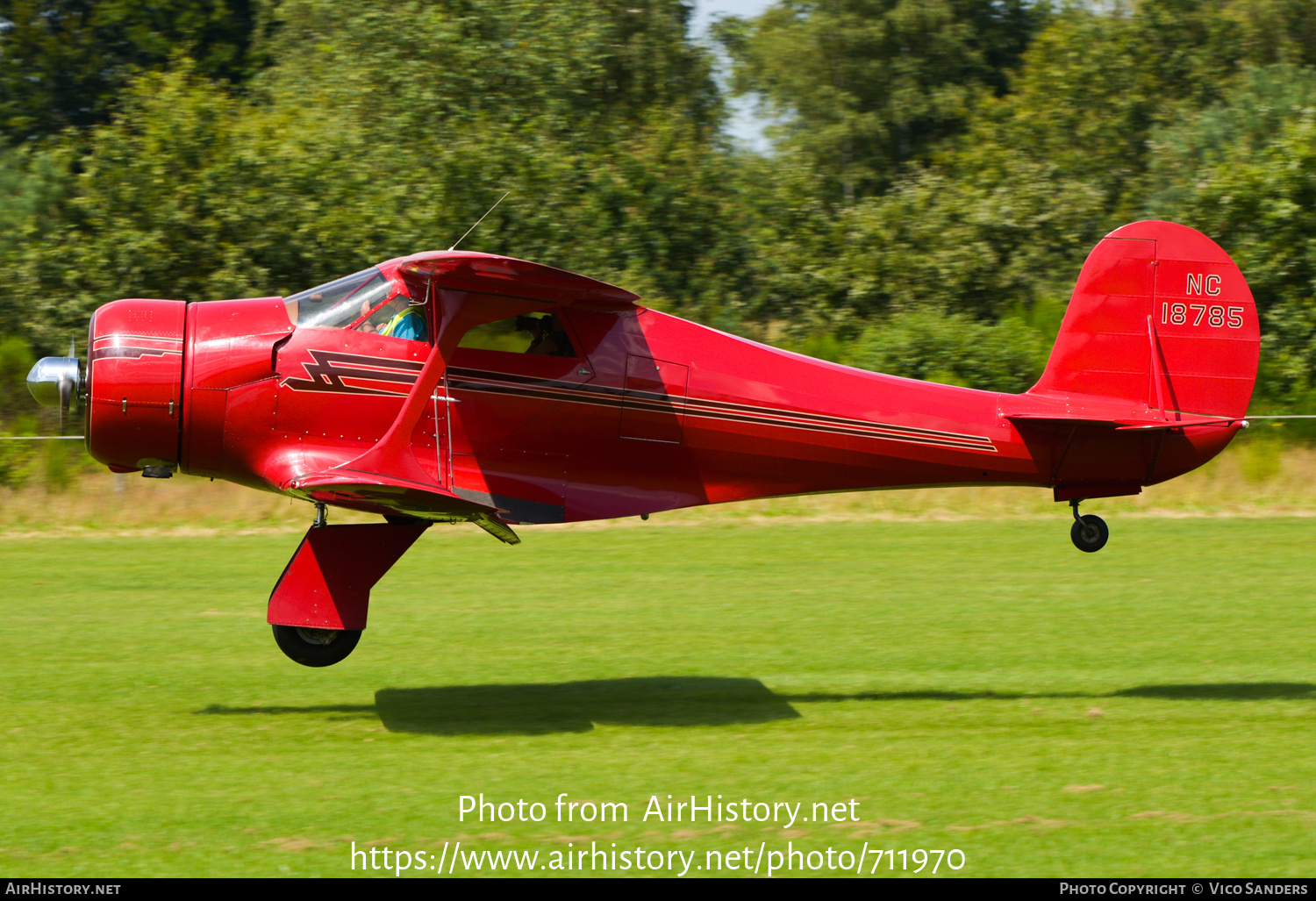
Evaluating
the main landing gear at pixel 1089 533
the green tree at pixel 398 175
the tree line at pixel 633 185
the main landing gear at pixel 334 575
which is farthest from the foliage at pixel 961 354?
the main landing gear at pixel 334 575

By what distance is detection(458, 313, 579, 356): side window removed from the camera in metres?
8.90

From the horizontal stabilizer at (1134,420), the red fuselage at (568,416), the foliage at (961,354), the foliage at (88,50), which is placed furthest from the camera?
the foliage at (88,50)

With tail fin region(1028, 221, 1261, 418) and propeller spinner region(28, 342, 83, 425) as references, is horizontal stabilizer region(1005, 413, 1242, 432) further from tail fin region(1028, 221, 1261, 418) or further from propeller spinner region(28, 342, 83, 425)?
propeller spinner region(28, 342, 83, 425)

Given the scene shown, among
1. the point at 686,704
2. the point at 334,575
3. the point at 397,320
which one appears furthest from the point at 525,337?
the point at 686,704

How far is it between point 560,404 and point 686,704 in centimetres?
234

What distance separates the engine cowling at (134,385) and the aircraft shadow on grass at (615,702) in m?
1.90

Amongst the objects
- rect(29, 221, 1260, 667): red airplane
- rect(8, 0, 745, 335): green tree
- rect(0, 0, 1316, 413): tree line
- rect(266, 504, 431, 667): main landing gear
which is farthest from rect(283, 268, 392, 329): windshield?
rect(8, 0, 745, 335): green tree

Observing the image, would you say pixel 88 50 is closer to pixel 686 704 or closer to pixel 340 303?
pixel 340 303

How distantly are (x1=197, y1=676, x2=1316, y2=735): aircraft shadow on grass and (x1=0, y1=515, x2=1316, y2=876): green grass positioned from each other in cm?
3

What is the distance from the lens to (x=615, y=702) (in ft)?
31.4

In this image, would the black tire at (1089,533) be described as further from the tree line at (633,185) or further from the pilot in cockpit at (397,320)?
the tree line at (633,185)

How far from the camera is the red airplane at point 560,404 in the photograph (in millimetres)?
8586
